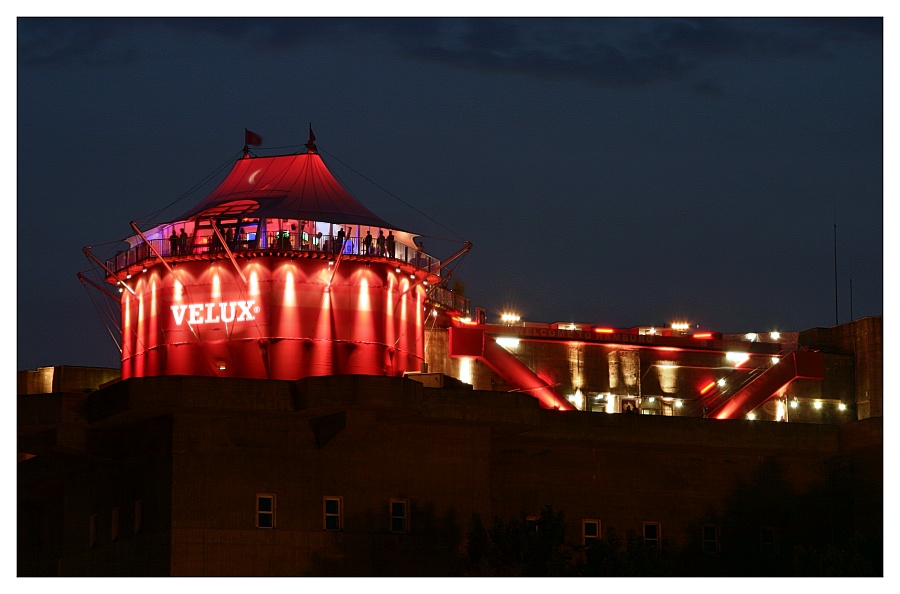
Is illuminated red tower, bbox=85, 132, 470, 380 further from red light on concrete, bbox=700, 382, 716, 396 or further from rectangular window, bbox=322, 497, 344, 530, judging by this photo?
red light on concrete, bbox=700, 382, 716, 396

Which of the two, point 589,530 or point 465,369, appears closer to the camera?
point 589,530

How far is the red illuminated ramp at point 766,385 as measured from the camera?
89.9 metres

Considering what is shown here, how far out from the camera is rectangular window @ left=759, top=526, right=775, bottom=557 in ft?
272

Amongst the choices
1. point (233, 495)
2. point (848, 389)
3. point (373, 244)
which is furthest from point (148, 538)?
point (848, 389)

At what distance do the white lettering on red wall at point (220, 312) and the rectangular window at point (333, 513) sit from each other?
1122 cm

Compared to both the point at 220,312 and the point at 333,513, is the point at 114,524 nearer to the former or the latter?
the point at 333,513

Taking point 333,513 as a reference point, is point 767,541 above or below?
below

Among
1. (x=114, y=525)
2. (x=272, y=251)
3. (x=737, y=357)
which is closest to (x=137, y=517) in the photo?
(x=114, y=525)

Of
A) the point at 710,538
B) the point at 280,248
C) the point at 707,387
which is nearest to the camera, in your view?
the point at 280,248

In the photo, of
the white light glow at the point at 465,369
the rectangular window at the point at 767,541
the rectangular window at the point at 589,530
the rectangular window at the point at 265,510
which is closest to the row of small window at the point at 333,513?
the rectangular window at the point at 265,510

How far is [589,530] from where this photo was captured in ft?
262

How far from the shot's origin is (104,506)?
247 ft

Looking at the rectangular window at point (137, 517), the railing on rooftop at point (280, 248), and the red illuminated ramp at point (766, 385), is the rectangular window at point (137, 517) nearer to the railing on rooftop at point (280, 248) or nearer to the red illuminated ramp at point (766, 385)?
the railing on rooftop at point (280, 248)

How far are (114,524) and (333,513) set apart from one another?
945 centimetres
